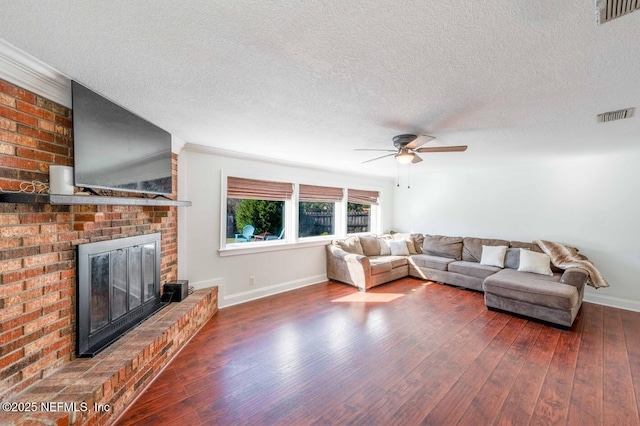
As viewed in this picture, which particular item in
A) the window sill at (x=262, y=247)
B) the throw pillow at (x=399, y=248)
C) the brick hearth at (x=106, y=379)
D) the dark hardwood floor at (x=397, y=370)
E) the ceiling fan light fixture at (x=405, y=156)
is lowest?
the dark hardwood floor at (x=397, y=370)

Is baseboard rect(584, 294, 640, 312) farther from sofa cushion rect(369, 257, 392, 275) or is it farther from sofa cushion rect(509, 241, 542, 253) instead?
sofa cushion rect(369, 257, 392, 275)

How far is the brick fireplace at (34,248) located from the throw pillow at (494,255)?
5.52 m

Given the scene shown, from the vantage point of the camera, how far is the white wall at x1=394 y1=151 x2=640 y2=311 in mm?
3807

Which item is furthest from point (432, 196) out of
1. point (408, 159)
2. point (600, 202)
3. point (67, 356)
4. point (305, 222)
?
point (67, 356)

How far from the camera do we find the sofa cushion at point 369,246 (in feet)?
18.0

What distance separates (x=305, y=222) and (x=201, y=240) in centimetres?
202

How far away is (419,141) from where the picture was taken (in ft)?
8.36

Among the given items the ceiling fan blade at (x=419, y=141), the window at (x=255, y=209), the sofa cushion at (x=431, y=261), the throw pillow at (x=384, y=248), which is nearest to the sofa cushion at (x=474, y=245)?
the sofa cushion at (x=431, y=261)

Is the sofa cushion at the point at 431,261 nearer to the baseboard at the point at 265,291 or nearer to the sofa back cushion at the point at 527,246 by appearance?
the sofa back cushion at the point at 527,246

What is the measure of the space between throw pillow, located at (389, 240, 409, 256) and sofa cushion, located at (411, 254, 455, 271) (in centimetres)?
29

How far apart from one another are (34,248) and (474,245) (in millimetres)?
5934

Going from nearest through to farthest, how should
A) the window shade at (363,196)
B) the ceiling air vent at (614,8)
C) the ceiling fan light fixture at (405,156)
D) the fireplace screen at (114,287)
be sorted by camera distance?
1. the ceiling air vent at (614,8)
2. the fireplace screen at (114,287)
3. the ceiling fan light fixture at (405,156)
4. the window shade at (363,196)

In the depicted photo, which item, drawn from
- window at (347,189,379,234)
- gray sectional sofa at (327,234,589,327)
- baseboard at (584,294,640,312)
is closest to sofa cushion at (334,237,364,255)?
gray sectional sofa at (327,234,589,327)

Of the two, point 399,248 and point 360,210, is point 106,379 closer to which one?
point 399,248
